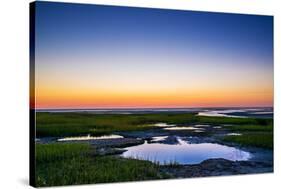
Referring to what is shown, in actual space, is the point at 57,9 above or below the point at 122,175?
above

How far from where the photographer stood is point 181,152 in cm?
1034

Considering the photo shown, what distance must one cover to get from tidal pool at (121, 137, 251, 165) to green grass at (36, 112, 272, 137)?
1.06 ft

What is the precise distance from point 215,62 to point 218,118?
89 cm

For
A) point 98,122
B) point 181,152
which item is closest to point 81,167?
point 98,122

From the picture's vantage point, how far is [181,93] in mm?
10484

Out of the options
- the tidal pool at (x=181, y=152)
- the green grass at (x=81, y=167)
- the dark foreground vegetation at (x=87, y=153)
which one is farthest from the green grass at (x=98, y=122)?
the tidal pool at (x=181, y=152)

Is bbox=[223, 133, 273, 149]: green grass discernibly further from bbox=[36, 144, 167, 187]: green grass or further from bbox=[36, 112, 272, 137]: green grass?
bbox=[36, 144, 167, 187]: green grass

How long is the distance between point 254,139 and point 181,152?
1451 millimetres

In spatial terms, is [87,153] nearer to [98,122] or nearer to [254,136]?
[98,122]

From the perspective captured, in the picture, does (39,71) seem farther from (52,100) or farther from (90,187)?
(90,187)

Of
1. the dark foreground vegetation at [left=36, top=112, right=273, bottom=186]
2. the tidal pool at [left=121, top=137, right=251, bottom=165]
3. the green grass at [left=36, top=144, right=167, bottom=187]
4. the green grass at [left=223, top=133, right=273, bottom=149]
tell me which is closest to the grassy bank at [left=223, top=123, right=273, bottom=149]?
the green grass at [left=223, top=133, right=273, bottom=149]

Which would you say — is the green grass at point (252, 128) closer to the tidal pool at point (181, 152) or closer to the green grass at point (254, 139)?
the green grass at point (254, 139)

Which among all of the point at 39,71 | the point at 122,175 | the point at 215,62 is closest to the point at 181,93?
the point at 215,62
